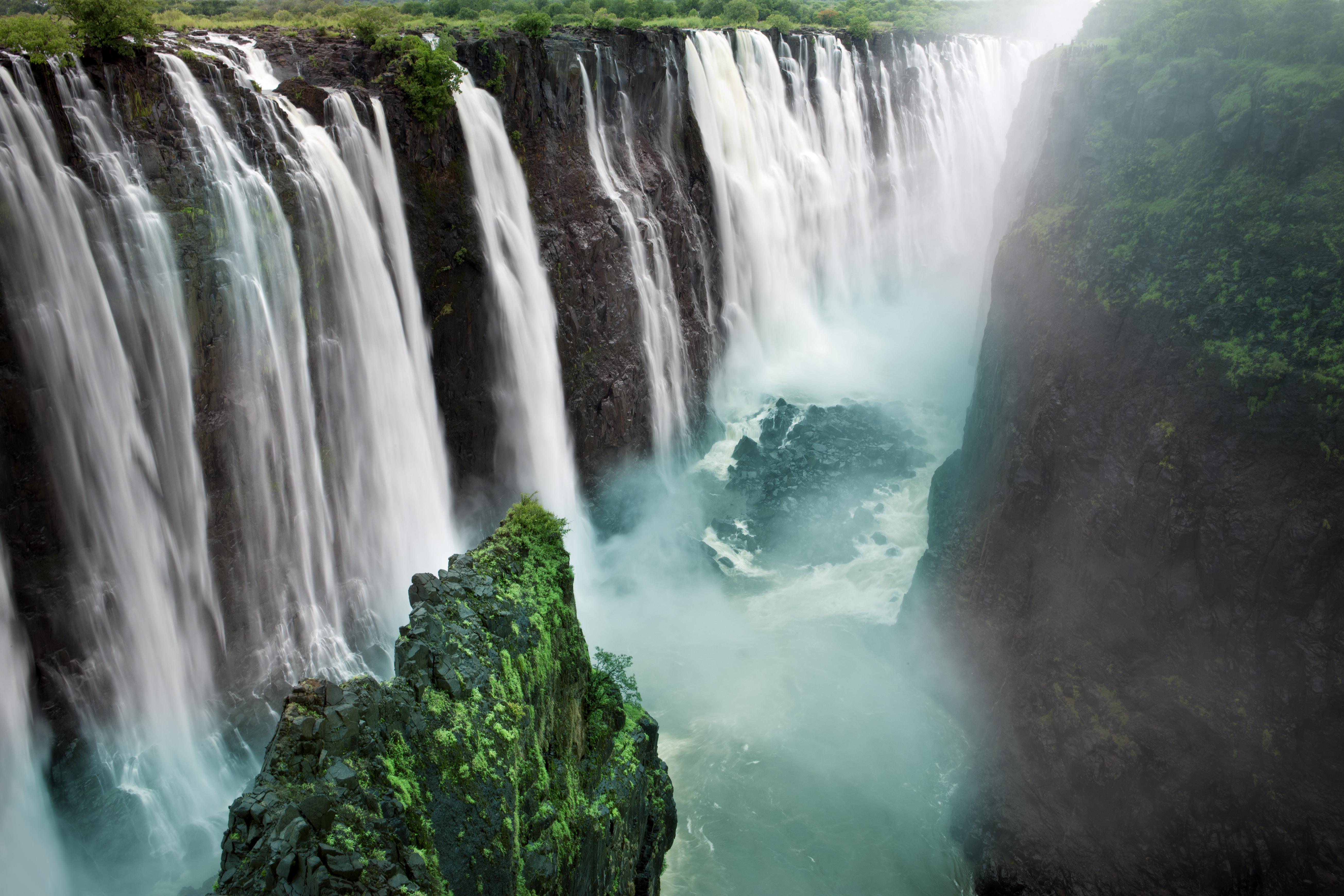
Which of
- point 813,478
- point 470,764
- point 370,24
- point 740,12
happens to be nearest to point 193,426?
point 470,764

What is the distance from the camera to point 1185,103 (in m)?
18.7

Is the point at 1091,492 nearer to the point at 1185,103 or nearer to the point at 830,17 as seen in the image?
the point at 1185,103

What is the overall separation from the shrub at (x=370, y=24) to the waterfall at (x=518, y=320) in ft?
8.07

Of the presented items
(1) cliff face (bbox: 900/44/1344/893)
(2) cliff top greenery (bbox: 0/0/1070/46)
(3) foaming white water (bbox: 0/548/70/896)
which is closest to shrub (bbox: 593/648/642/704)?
(1) cliff face (bbox: 900/44/1344/893)

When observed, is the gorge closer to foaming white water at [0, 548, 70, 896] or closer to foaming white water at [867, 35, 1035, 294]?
foaming white water at [0, 548, 70, 896]

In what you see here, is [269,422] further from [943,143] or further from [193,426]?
[943,143]

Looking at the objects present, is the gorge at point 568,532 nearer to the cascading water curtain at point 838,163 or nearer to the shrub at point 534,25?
the shrub at point 534,25

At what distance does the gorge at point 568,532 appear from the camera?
13.3m

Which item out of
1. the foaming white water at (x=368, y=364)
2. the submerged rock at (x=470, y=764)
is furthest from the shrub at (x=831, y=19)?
the submerged rock at (x=470, y=764)

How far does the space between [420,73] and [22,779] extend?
18089 mm

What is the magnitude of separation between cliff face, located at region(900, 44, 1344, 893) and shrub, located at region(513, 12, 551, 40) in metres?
16.0

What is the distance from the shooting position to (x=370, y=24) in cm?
2139

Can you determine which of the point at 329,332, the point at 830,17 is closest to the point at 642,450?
the point at 329,332

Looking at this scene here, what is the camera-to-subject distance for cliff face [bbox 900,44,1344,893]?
14836 millimetres
